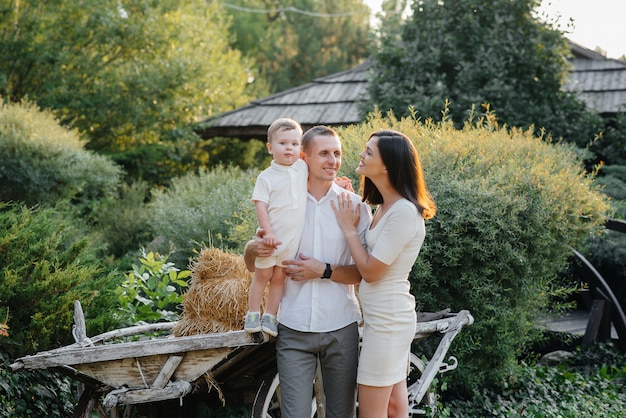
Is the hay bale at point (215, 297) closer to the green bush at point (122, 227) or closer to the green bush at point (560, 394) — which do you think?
the green bush at point (560, 394)

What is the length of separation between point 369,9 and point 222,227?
24.5m

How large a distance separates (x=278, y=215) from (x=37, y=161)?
821 centimetres

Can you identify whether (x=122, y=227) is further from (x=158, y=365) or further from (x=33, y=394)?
(x=158, y=365)

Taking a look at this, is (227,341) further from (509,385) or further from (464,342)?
(509,385)

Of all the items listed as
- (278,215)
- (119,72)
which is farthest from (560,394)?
(119,72)

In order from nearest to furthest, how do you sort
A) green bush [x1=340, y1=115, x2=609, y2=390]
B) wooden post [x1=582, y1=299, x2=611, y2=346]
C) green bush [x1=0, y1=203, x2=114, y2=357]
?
green bush [x1=0, y1=203, x2=114, y2=357]
green bush [x1=340, y1=115, x2=609, y2=390]
wooden post [x1=582, y1=299, x2=611, y2=346]

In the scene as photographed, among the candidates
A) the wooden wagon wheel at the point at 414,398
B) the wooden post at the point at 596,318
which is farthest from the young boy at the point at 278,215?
the wooden post at the point at 596,318

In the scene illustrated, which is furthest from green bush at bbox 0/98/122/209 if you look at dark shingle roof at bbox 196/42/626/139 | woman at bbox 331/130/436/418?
woman at bbox 331/130/436/418

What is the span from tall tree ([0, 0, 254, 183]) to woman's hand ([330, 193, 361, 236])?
1226 cm

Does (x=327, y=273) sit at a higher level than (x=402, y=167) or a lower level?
lower

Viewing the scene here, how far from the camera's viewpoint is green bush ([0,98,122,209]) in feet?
35.3

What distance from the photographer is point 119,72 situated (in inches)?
628

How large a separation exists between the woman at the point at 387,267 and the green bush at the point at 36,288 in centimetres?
261

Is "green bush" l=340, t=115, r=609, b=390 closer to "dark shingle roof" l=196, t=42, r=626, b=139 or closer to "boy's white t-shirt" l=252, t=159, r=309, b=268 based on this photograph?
"boy's white t-shirt" l=252, t=159, r=309, b=268
